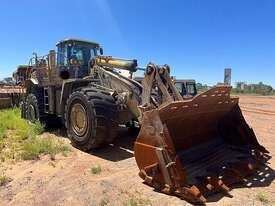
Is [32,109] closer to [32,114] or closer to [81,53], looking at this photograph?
[32,114]

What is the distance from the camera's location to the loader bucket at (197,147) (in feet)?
15.6

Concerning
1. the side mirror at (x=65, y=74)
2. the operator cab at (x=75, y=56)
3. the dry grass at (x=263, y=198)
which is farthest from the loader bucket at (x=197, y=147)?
the side mirror at (x=65, y=74)

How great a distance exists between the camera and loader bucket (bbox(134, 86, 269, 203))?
4.75m

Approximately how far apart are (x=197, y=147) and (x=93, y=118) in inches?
90.6

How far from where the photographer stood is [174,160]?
15.3 feet

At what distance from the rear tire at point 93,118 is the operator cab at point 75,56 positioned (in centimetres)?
191

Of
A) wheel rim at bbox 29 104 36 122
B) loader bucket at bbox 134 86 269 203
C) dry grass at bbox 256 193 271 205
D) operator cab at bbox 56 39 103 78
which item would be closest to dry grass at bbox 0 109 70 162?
wheel rim at bbox 29 104 36 122

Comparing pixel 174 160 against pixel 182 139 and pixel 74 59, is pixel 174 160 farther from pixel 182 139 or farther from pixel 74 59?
pixel 74 59

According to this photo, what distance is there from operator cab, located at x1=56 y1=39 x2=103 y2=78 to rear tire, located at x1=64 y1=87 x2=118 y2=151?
191 centimetres

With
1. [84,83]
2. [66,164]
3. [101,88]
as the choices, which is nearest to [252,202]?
[66,164]

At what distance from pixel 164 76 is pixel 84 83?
9.65 feet

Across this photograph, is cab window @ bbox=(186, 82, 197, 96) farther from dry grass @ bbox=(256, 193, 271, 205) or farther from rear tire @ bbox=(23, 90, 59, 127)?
dry grass @ bbox=(256, 193, 271, 205)

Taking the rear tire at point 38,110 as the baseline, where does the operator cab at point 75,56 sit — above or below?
above

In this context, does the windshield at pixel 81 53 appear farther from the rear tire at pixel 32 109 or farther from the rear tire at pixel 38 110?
the rear tire at pixel 32 109
